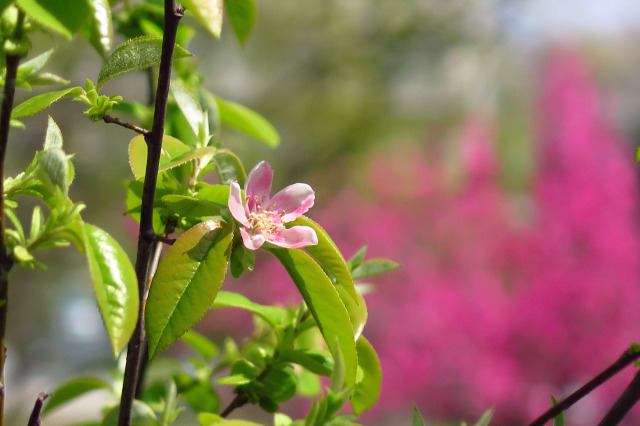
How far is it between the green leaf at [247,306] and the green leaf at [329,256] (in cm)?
9

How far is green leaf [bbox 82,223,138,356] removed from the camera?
0.72ft

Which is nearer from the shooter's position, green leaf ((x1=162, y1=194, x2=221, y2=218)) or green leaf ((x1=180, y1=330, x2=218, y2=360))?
green leaf ((x1=162, y1=194, x2=221, y2=218))

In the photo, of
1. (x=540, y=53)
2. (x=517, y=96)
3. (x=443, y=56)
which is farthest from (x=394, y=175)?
(x=517, y=96)

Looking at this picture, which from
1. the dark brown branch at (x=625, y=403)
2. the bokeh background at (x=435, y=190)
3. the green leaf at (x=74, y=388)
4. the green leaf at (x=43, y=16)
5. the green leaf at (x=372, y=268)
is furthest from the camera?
the bokeh background at (x=435, y=190)

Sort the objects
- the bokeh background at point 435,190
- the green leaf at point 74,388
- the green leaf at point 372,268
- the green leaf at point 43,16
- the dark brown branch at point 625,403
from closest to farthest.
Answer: the green leaf at point 43,16
the dark brown branch at point 625,403
the green leaf at point 372,268
the green leaf at point 74,388
the bokeh background at point 435,190

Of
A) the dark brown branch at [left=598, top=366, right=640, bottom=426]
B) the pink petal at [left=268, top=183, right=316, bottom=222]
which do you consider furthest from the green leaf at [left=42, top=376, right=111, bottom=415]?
the dark brown branch at [left=598, top=366, right=640, bottom=426]

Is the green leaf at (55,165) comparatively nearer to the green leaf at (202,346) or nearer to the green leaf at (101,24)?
the green leaf at (101,24)

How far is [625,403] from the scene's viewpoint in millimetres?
307

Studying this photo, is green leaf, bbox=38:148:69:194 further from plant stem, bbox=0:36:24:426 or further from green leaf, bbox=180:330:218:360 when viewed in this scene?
green leaf, bbox=180:330:218:360

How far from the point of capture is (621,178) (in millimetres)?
2115

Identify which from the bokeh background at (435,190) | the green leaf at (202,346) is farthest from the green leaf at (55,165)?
the bokeh background at (435,190)

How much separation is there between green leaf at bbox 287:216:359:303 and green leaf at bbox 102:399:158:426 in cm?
15

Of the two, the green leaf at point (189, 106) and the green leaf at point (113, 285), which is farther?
the green leaf at point (189, 106)

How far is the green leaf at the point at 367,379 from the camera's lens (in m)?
0.34
